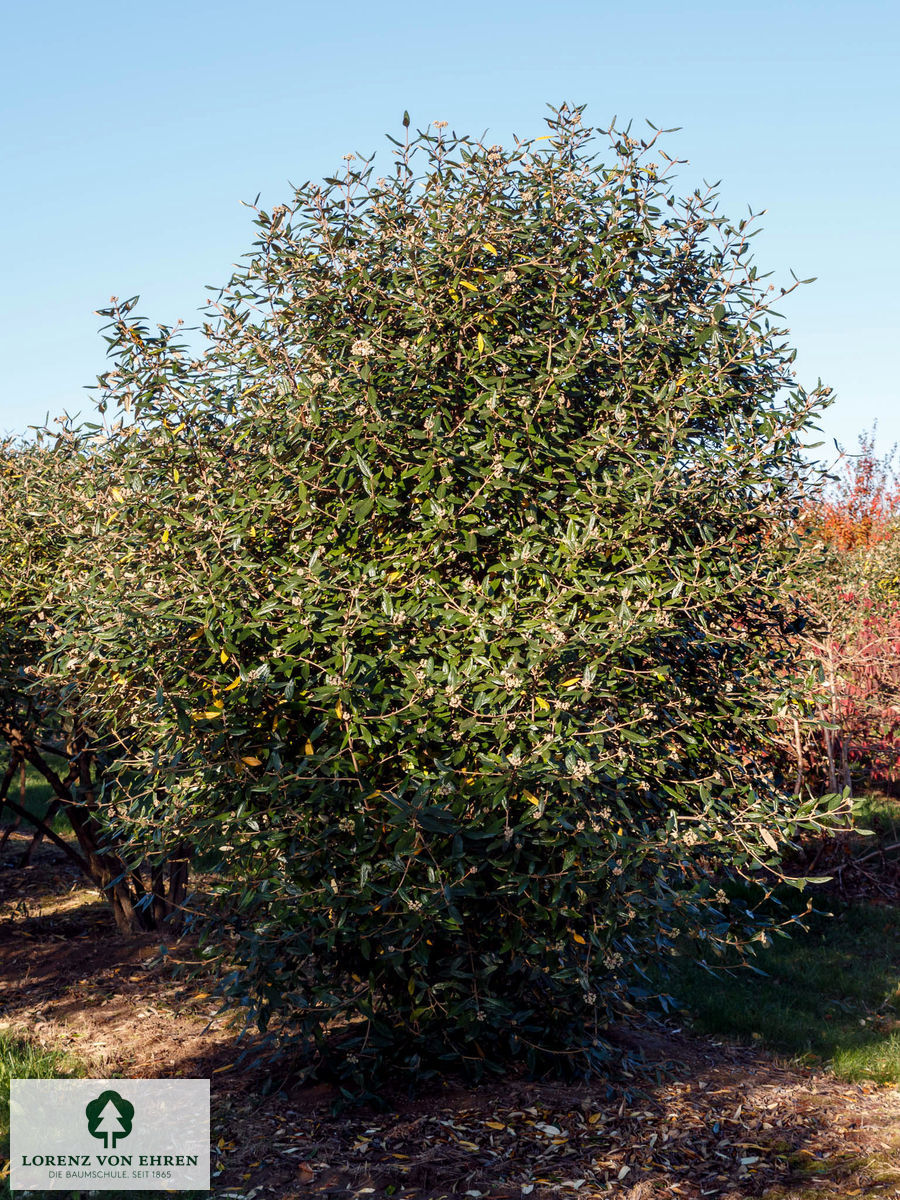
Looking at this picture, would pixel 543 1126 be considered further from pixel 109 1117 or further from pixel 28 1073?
pixel 28 1073

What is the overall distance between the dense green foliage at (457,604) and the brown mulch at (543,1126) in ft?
0.92

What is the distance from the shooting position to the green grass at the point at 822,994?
5586 mm

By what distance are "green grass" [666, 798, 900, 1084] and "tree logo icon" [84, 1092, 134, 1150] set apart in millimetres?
2744

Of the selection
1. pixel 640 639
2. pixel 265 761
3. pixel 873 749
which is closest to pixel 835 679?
pixel 873 749

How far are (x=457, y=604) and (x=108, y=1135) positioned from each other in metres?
2.66

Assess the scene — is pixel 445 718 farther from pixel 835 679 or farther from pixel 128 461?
pixel 835 679

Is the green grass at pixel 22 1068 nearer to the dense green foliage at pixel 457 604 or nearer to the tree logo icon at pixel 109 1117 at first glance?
the tree logo icon at pixel 109 1117

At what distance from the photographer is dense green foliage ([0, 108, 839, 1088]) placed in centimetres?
399

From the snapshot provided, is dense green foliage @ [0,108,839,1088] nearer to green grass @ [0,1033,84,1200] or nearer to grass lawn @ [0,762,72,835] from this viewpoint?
green grass @ [0,1033,84,1200]

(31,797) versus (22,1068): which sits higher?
(31,797)

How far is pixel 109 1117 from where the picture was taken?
4.29m

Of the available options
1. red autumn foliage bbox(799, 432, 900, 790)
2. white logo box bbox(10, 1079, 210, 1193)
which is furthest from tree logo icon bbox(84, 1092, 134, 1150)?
red autumn foliage bbox(799, 432, 900, 790)

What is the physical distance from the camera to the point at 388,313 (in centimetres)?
473

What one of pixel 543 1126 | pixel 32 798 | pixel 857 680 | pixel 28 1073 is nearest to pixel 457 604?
pixel 543 1126
